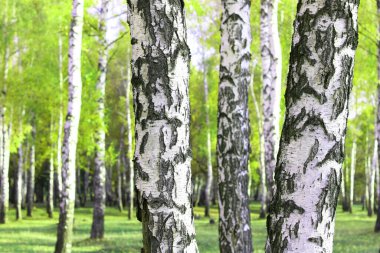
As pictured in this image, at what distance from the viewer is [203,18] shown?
24.7 metres

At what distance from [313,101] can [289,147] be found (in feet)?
0.86

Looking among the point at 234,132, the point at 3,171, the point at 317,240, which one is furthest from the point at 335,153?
the point at 3,171

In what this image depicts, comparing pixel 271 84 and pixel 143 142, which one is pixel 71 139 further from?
pixel 143 142

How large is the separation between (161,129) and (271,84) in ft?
27.5

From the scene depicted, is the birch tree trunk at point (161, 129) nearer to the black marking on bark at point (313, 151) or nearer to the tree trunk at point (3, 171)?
the black marking on bark at point (313, 151)

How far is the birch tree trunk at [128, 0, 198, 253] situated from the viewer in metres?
2.61

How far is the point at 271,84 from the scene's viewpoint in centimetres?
1072

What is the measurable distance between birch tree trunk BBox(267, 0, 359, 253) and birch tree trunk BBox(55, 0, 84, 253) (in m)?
7.99

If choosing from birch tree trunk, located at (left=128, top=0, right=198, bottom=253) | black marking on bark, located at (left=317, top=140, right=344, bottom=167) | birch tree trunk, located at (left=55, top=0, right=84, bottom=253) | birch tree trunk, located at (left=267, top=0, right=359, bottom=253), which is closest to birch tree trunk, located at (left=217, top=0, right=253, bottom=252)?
birch tree trunk, located at (left=128, top=0, right=198, bottom=253)

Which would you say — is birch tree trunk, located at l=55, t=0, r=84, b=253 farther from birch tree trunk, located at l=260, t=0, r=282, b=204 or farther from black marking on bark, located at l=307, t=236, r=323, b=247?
black marking on bark, located at l=307, t=236, r=323, b=247

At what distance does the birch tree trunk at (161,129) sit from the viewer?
2607 mm

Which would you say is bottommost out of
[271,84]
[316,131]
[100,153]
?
[100,153]

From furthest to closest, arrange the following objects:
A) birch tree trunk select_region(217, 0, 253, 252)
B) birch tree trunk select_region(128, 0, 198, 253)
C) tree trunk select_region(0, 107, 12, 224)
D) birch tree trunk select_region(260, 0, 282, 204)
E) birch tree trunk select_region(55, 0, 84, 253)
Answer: tree trunk select_region(0, 107, 12, 224), birch tree trunk select_region(260, 0, 282, 204), birch tree trunk select_region(55, 0, 84, 253), birch tree trunk select_region(217, 0, 253, 252), birch tree trunk select_region(128, 0, 198, 253)

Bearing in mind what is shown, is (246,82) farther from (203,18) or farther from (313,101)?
(203,18)
